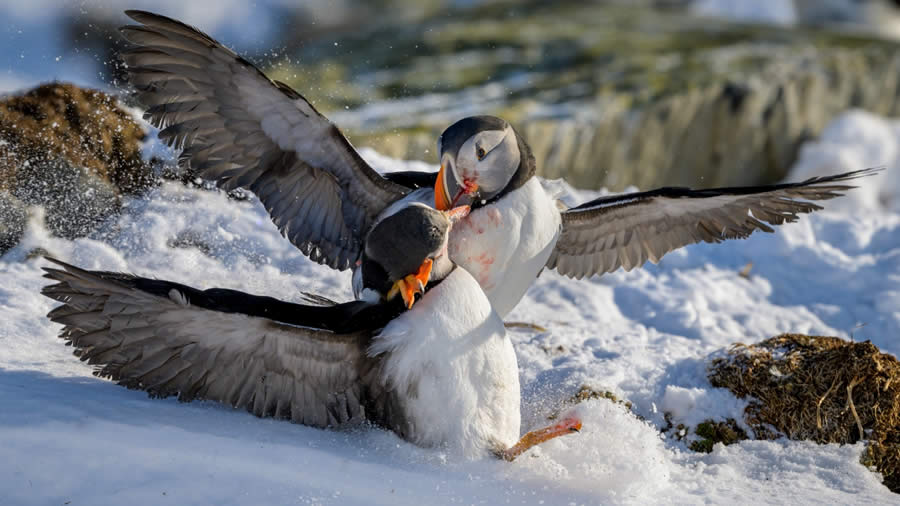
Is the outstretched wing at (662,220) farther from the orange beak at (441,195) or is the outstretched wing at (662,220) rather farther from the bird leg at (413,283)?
the bird leg at (413,283)

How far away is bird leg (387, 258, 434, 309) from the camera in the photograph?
3281mm

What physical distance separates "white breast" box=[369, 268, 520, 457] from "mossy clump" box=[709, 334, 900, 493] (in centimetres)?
157

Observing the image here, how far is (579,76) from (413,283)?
379 inches

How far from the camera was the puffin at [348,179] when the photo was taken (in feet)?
12.8

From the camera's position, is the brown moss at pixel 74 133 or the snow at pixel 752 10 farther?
the snow at pixel 752 10

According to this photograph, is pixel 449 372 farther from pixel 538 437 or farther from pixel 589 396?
pixel 589 396

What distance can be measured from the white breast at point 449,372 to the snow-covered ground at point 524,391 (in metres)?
0.11

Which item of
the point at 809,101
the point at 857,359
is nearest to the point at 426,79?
the point at 809,101

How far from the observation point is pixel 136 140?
573 centimetres

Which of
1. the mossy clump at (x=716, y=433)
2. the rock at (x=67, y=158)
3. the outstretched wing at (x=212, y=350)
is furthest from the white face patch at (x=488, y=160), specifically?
the rock at (x=67, y=158)

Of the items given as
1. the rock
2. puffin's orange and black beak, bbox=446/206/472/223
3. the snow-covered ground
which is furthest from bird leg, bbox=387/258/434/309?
the rock

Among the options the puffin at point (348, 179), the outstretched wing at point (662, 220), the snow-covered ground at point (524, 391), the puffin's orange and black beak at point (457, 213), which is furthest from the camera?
the outstretched wing at point (662, 220)

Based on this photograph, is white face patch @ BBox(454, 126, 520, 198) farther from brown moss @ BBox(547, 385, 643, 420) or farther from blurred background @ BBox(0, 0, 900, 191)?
blurred background @ BBox(0, 0, 900, 191)

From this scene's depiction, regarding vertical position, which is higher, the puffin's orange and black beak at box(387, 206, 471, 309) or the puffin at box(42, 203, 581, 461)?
the puffin's orange and black beak at box(387, 206, 471, 309)
